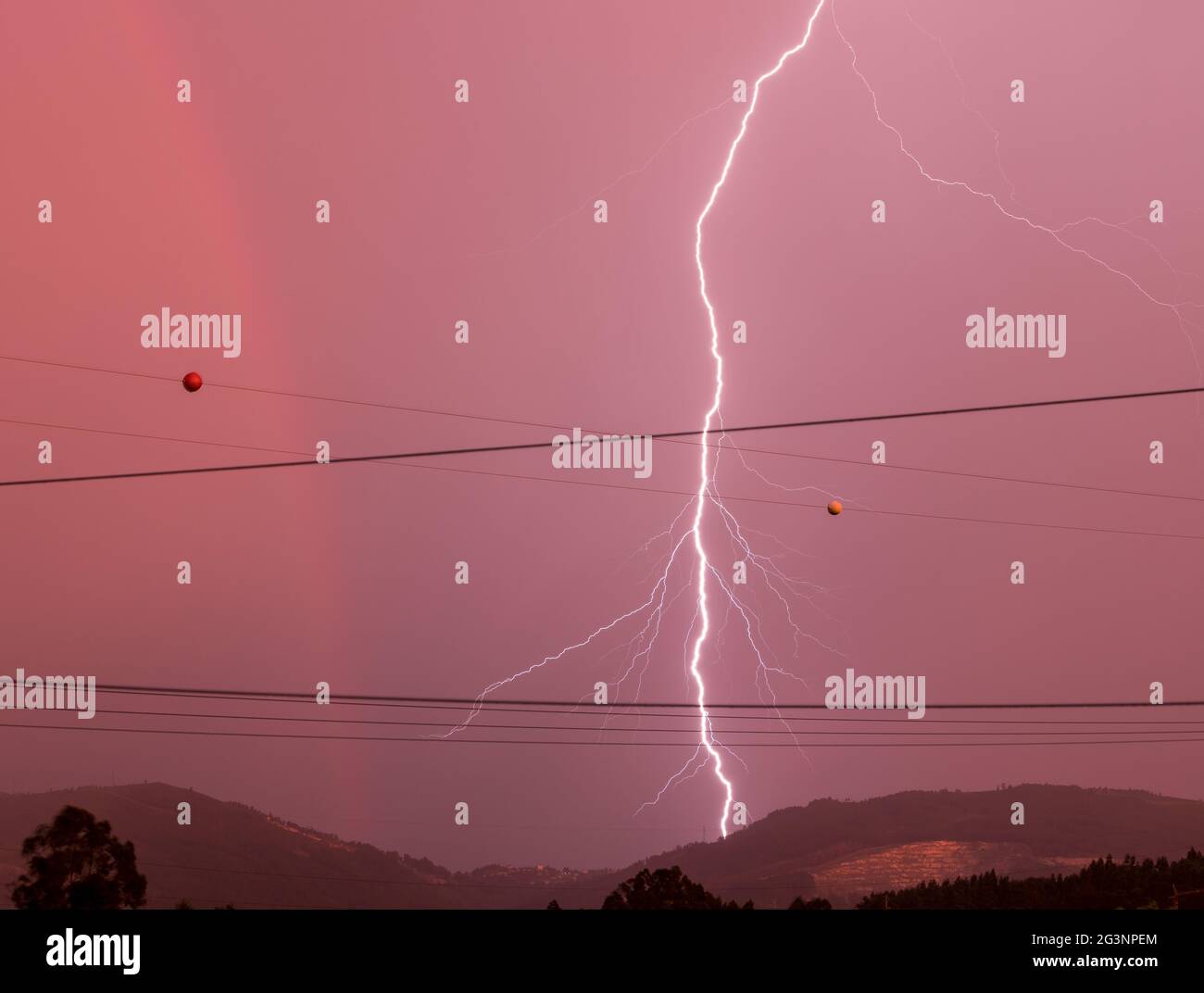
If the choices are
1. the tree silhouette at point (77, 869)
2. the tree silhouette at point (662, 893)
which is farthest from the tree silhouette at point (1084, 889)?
the tree silhouette at point (77, 869)

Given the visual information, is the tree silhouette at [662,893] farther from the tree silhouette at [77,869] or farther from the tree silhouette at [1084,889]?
the tree silhouette at [77,869]

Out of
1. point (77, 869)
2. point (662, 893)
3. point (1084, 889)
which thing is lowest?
point (1084, 889)

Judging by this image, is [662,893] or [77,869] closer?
[77,869]

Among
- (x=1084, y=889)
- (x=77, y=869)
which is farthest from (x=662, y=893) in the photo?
(x=1084, y=889)

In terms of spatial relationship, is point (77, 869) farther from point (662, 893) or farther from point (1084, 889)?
point (1084, 889)

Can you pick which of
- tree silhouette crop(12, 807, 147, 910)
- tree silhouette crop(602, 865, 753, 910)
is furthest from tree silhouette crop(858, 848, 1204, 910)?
tree silhouette crop(12, 807, 147, 910)

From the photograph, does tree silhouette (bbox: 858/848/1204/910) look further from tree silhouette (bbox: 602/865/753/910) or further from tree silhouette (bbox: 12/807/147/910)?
tree silhouette (bbox: 12/807/147/910)
